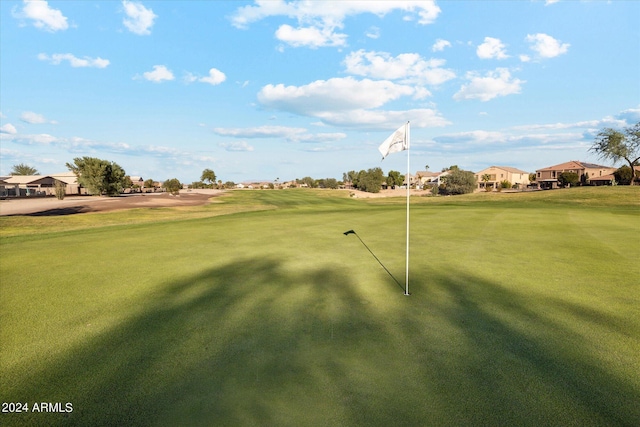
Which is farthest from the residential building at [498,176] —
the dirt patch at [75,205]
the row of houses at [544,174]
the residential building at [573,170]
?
the dirt patch at [75,205]

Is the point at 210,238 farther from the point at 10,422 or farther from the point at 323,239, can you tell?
the point at 10,422

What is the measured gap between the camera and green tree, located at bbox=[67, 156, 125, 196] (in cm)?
6695

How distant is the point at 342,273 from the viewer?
356 inches

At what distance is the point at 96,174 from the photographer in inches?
2643

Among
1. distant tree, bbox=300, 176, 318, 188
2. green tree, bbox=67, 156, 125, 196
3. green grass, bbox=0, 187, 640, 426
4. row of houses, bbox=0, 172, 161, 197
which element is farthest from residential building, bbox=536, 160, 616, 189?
row of houses, bbox=0, 172, 161, 197

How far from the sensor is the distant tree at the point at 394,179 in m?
155

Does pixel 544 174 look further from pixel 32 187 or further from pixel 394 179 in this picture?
pixel 32 187

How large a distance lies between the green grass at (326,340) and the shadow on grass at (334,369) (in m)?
0.02

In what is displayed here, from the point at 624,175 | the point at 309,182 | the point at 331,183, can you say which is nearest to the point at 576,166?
the point at 624,175

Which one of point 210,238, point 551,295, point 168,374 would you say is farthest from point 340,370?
point 210,238

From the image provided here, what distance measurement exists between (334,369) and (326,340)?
804 millimetres

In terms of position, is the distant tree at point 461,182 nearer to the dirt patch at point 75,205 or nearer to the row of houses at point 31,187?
the dirt patch at point 75,205

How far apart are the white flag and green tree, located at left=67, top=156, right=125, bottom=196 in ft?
254

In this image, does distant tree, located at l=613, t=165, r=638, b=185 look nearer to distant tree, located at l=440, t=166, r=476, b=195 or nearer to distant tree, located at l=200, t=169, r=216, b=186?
distant tree, located at l=440, t=166, r=476, b=195
